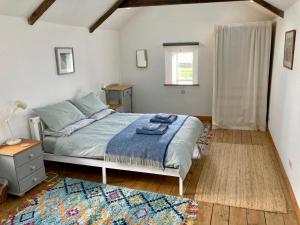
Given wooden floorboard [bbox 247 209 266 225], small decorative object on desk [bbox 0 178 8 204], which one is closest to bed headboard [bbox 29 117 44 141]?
small decorative object on desk [bbox 0 178 8 204]

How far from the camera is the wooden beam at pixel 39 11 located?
3367 millimetres

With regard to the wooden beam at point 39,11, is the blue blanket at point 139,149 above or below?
below

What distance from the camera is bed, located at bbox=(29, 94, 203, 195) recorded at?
2.96 m

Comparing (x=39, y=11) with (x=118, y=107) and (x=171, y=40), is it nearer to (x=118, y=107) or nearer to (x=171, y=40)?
(x=118, y=107)

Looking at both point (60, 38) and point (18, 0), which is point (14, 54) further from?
point (60, 38)

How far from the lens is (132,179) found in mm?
3404

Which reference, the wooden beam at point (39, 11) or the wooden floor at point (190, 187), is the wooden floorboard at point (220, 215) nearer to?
the wooden floor at point (190, 187)

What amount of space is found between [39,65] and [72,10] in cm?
102

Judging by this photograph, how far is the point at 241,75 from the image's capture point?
5.08 meters

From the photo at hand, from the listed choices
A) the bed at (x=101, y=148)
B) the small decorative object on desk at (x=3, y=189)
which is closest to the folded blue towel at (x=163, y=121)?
the bed at (x=101, y=148)

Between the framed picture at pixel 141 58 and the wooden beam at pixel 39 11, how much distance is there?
9.36 feet

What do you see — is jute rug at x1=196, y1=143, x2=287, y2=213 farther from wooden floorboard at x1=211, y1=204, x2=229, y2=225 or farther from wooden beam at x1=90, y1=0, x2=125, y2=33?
wooden beam at x1=90, y1=0, x2=125, y2=33

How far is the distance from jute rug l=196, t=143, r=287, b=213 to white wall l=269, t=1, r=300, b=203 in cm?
23

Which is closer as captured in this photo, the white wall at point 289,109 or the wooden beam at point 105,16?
the white wall at point 289,109
